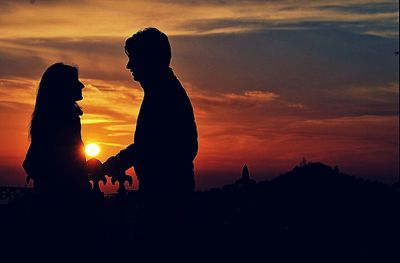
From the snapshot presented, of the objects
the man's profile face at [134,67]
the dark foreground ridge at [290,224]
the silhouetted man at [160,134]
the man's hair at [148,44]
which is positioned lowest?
the dark foreground ridge at [290,224]

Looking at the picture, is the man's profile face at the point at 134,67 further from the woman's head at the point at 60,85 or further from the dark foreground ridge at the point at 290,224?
the woman's head at the point at 60,85

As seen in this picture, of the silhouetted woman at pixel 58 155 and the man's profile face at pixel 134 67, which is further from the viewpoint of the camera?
the silhouetted woman at pixel 58 155

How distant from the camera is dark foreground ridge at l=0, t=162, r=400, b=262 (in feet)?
34.6

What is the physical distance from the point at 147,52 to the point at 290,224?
2725 millimetres

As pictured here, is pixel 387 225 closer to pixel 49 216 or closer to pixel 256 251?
pixel 256 251

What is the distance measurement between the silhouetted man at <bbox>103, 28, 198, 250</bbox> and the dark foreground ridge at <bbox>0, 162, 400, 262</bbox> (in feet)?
1.15

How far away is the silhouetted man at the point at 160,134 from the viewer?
35.9ft

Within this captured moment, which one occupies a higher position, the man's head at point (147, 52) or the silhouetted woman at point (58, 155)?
the man's head at point (147, 52)

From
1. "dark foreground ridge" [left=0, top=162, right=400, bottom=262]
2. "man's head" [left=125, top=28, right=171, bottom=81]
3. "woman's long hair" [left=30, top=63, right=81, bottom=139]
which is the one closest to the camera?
"dark foreground ridge" [left=0, top=162, right=400, bottom=262]

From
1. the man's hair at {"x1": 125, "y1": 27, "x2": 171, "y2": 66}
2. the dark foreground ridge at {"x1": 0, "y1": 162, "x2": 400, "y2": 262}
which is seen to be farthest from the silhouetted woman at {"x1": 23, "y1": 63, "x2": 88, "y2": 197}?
the dark foreground ridge at {"x1": 0, "y1": 162, "x2": 400, "y2": 262}

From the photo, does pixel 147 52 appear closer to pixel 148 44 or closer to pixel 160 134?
pixel 148 44

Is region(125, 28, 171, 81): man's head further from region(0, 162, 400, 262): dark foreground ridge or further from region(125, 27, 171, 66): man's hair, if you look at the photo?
region(0, 162, 400, 262): dark foreground ridge

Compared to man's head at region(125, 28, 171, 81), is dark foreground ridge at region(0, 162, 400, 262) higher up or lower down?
lower down

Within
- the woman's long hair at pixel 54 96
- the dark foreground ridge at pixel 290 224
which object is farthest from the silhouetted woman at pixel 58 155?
the dark foreground ridge at pixel 290 224
